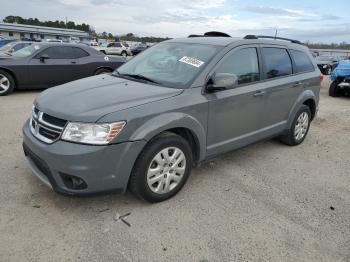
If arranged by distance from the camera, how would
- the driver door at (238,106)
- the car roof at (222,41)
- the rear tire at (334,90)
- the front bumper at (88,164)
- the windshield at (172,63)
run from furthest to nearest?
the rear tire at (334,90), the car roof at (222,41), the driver door at (238,106), the windshield at (172,63), the front bumper at (88,164)

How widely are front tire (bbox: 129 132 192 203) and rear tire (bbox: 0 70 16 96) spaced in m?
7.08

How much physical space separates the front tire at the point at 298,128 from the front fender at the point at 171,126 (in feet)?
7.10

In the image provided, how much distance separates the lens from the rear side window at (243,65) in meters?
4.00

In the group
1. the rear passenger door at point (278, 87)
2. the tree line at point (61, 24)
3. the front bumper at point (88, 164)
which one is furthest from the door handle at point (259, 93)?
the tree line at point (61, 24)

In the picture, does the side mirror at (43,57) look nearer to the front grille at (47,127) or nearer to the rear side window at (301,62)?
the front grille at (47,127)

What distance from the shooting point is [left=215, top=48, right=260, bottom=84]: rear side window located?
400 centimetres

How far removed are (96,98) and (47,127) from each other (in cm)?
54

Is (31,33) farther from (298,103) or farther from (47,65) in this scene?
(298,103)

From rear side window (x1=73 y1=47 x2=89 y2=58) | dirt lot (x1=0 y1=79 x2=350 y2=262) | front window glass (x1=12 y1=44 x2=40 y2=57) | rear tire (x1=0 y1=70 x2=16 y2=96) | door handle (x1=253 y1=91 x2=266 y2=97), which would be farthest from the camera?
rear side window (x1=73 y1=47 x2=89 y2=58)

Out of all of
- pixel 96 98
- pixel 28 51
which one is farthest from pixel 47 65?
pixel 96 98

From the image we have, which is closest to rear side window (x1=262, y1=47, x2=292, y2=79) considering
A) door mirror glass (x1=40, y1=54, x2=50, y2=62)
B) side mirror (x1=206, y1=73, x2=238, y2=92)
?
side mirror (x1=206, y1=73, x2=238, y2=92)

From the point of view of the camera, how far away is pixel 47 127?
323 centimetres

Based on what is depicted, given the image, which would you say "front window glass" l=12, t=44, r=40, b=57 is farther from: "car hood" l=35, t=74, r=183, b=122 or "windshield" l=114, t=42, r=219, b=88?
"car hood" l=35, t=74, r=183, b=122

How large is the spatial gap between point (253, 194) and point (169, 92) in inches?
60.1
